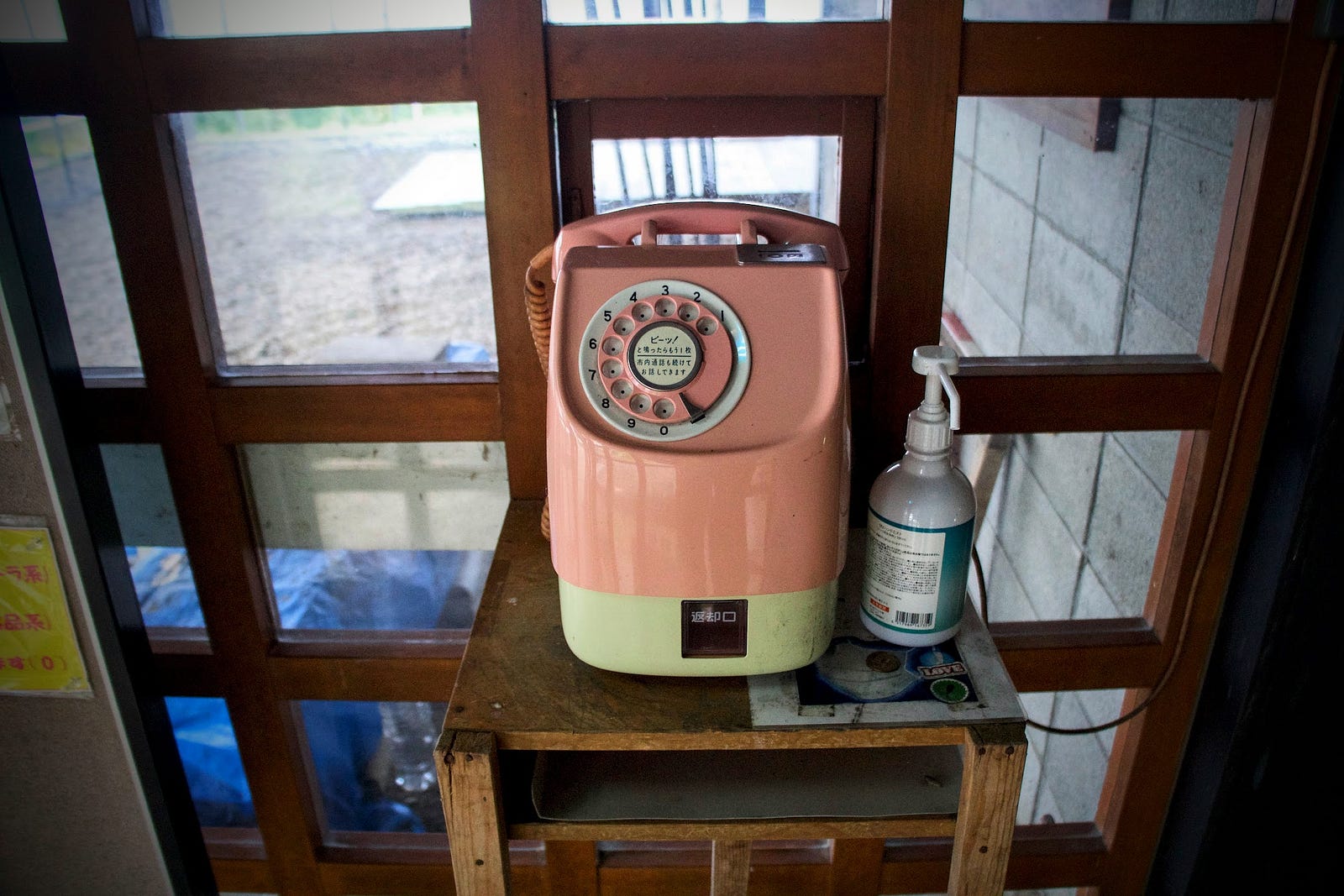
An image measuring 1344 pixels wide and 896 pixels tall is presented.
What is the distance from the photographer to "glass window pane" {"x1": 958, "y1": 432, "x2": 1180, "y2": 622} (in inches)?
55.3

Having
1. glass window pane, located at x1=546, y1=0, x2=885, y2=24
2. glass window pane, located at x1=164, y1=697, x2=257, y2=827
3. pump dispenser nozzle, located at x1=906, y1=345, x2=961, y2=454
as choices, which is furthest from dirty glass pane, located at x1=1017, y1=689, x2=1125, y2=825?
glass window pane, located at x1=164, y1=697, x2=257, y2=827

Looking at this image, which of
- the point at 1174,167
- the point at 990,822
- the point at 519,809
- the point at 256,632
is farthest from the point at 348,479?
the point at 1174,167

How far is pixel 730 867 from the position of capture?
4.18 ft

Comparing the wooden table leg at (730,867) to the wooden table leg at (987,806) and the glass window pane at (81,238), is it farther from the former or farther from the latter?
the glass window pane at (81,238)

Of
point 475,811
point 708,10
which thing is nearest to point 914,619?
point 475,811

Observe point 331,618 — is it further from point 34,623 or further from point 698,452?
point 698,452

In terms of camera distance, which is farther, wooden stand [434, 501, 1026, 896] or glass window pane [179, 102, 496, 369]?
glass window pane [179, 102, 496, 369]

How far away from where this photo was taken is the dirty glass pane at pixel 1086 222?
1254 millimetres

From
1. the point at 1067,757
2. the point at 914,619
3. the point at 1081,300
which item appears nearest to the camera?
the point at 914,619

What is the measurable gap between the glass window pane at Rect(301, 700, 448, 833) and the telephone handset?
913 millimetres

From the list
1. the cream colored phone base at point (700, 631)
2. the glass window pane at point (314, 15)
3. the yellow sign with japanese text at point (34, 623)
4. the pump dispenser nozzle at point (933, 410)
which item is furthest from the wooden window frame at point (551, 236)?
the cream colored phone base at point (700, 631)

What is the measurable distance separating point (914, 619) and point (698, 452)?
0.27 meters

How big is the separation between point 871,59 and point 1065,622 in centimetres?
84

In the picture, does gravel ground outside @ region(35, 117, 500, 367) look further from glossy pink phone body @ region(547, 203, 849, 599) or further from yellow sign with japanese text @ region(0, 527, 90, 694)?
glossy pink phone body @ region(547, 203, 849, 599)
